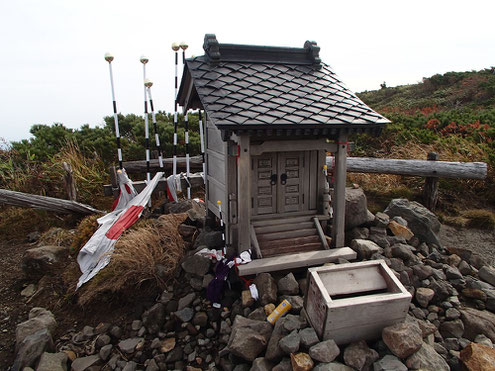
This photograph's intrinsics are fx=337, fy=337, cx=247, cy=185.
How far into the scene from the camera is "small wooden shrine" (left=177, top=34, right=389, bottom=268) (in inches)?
196

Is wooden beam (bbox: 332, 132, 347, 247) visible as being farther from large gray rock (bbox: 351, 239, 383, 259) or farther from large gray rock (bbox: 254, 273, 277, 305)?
large gray rock (bbox: 254, 273, 277, 305)

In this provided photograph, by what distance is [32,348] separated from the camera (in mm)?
4465

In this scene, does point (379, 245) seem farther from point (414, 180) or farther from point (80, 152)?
point (80, 152)

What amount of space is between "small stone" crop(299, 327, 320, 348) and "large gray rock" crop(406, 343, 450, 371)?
96 cm

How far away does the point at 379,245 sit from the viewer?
6035 mm

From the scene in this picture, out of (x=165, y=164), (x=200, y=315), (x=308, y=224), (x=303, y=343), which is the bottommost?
(x=200, y=315)

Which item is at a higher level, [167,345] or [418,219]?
[418,219]

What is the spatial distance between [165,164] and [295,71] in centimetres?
536

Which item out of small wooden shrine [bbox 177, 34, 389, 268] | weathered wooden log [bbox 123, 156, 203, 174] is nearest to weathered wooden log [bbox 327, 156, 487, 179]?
small wooden shrine [bbox 177, 34, 389, 268]

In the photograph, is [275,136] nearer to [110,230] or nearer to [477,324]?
[110,230]

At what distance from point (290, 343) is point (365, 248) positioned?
8.57 feet

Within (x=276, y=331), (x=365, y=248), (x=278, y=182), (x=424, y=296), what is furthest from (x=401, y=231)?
(x=276, y=331)

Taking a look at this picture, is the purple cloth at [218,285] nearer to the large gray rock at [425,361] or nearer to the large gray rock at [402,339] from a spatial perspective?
the large gray rock at [402,339]

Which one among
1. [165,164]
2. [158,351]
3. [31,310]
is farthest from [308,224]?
[165,164]
